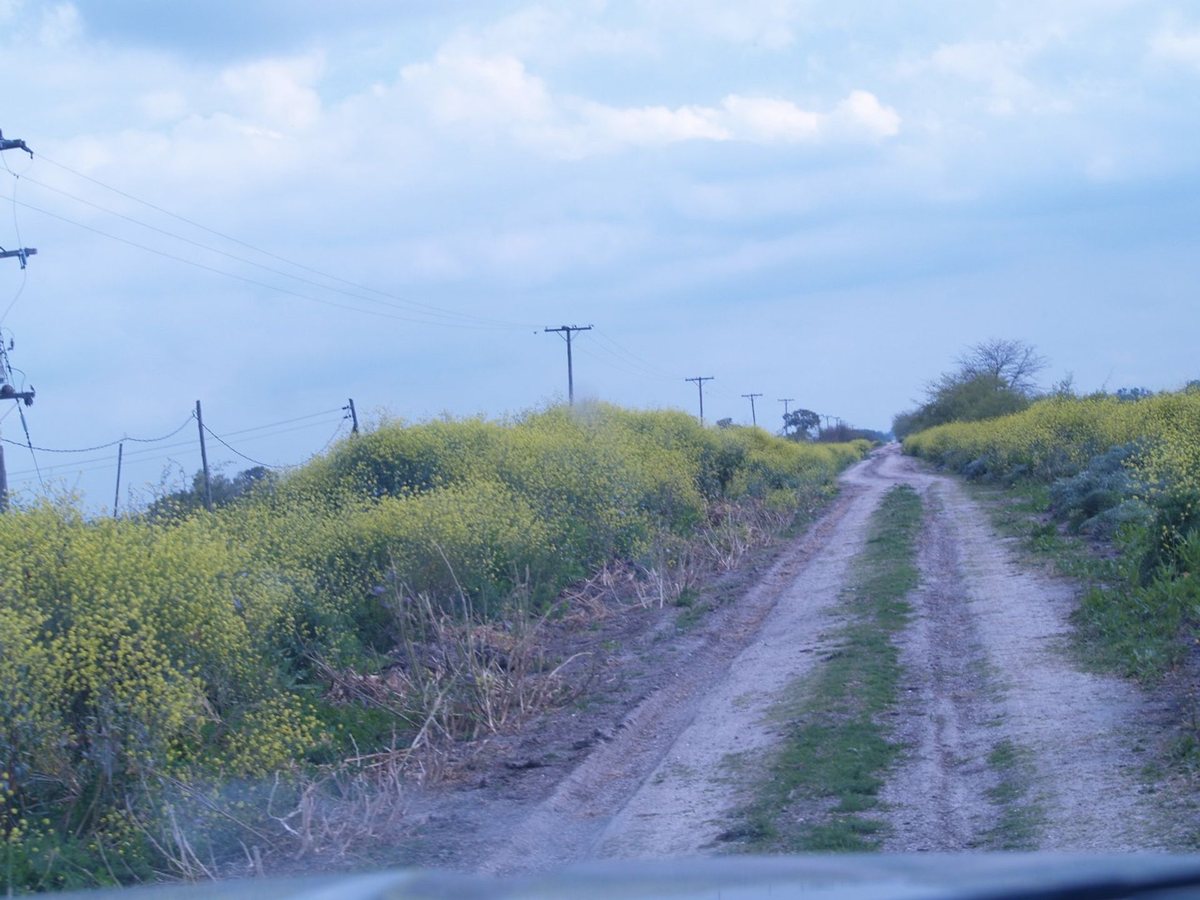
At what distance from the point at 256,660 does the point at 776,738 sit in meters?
3.91

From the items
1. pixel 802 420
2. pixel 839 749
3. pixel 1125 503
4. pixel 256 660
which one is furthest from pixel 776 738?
pixel 802 420

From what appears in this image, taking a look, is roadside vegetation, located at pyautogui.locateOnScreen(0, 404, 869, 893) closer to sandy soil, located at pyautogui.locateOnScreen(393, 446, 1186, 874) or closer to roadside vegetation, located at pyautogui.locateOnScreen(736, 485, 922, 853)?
sandy soil, located at pyautogui.locateOnScreen(393, 446, 1186, 874)

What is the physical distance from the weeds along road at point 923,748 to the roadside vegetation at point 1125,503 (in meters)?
0.49

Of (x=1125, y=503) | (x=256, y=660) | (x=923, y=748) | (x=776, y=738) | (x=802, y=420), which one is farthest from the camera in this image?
(x=802, y=420)

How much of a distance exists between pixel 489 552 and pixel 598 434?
10.1 metres

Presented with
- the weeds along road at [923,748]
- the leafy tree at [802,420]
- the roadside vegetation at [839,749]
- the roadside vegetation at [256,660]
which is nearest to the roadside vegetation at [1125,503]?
the weeds along road at [923,748]

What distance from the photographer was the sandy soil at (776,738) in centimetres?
618

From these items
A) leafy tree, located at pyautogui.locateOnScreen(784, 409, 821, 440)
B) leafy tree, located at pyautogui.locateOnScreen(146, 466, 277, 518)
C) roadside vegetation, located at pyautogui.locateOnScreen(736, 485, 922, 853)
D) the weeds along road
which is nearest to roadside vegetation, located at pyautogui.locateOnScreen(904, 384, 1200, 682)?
the weeds along road

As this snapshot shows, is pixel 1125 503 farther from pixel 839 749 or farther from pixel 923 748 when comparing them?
pixel 839 749

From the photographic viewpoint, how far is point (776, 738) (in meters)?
8.16

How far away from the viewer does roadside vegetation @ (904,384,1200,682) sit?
9.80 m

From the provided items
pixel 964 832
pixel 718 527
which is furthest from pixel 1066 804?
pixel 718 527

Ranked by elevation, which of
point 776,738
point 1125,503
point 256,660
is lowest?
point 776,738

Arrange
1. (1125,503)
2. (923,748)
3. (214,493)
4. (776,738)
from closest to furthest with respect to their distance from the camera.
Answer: (923,748), (776,738), (1125,503), (214,493)
